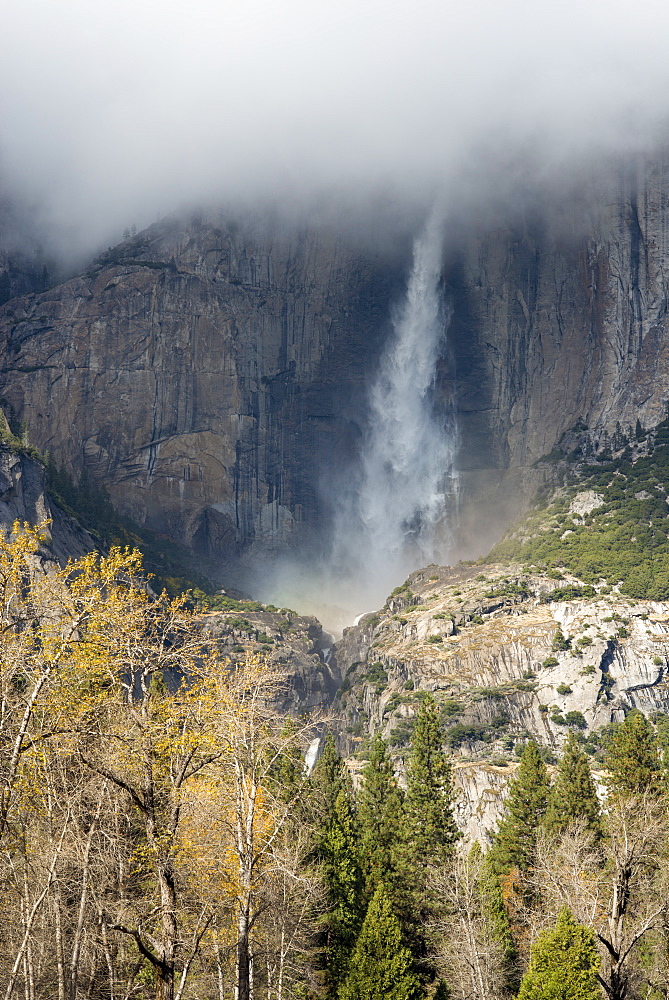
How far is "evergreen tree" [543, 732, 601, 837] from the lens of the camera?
4919 centimetres

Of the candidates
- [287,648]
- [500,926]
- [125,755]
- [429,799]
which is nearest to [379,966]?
[500,926]

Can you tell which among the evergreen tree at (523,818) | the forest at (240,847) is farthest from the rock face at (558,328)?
the forest at (240,847)

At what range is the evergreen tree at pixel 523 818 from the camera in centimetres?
5081

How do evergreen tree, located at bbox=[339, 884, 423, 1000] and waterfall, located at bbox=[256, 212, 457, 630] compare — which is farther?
waterfall, located at bbox=[256, 212, 457, 630]

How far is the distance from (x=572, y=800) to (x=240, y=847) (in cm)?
3273

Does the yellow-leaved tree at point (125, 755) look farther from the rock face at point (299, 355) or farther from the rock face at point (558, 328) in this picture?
the rock face at point (299, 355)

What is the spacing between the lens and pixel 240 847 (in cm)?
2272

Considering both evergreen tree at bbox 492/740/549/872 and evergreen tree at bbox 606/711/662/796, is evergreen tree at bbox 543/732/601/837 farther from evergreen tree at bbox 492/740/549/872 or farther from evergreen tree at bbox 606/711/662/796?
evergreen tree at bbox 606/711/662/796

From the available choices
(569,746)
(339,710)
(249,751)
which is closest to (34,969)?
(249,751)

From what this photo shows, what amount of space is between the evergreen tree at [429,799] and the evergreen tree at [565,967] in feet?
59.4

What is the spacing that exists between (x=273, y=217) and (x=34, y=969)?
155 meters

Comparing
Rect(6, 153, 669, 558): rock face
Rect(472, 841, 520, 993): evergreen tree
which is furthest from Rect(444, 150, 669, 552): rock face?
Rect(472, 841, 520, 993): evergreen tree

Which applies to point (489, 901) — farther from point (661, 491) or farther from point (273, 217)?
point (273, 217)

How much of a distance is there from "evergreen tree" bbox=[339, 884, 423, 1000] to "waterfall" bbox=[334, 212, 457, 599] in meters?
134
